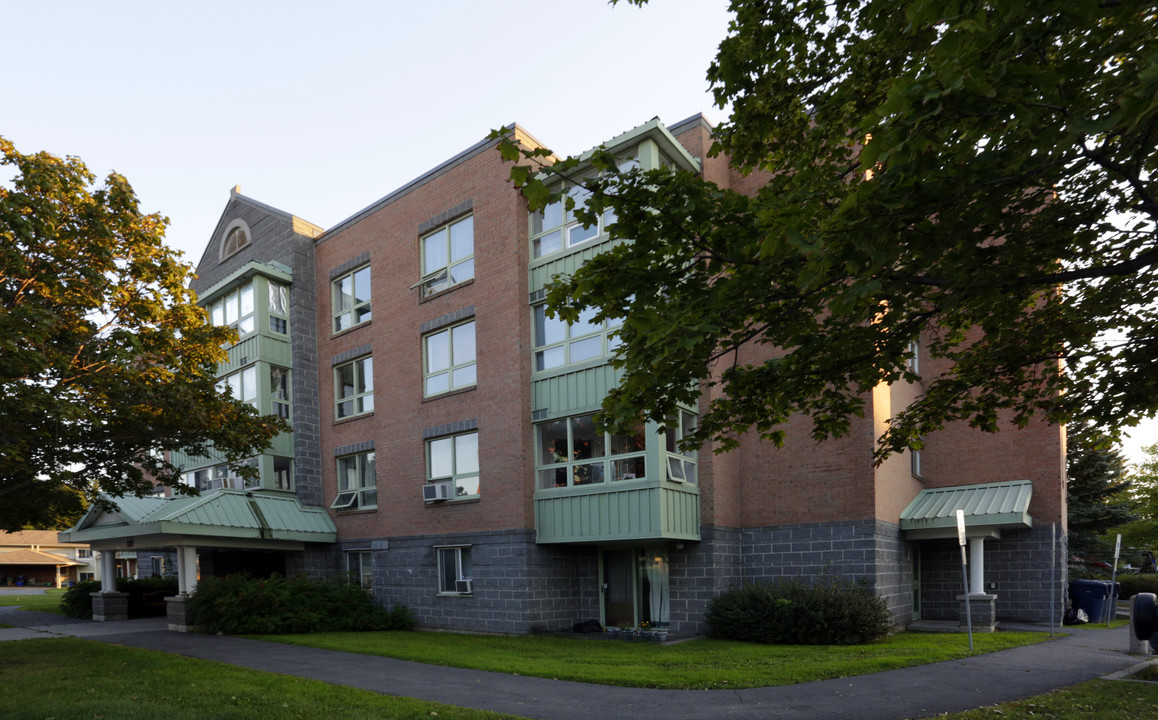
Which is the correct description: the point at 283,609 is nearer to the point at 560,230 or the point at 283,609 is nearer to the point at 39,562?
the point at 560,230

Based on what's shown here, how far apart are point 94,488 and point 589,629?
35.3ft

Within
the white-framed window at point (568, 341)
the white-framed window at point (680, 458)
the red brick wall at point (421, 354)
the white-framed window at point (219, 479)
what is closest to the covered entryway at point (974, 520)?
the white-framed window at point (680, 458)

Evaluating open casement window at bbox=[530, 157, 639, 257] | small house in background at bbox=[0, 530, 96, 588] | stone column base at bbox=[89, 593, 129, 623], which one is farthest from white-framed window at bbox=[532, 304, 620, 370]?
small house in background at bbox=[0, 530, 96, 588]

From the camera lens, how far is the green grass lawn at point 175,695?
8.68 m

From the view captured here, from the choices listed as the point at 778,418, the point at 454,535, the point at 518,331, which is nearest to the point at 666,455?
the point at 518,331

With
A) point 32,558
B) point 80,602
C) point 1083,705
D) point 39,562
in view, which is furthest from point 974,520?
point 32,558

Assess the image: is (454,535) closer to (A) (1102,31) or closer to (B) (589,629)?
(B) (589,629)

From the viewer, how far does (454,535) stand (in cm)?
1959

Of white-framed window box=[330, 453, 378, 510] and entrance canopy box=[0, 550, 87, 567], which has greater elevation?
white-framed window box=[330, 453, 378, 510]

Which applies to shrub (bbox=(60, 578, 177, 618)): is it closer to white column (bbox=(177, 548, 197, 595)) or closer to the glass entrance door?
white column (bbox=(177, 548, 197, 595))

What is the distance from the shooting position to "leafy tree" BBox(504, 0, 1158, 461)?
4746 millimetres

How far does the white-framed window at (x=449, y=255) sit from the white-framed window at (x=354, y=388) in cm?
347

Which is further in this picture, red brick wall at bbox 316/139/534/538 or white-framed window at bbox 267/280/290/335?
white-framed window at bbox 267/280/290/335

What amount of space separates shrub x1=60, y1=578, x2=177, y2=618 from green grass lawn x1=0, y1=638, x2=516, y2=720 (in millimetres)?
12353
